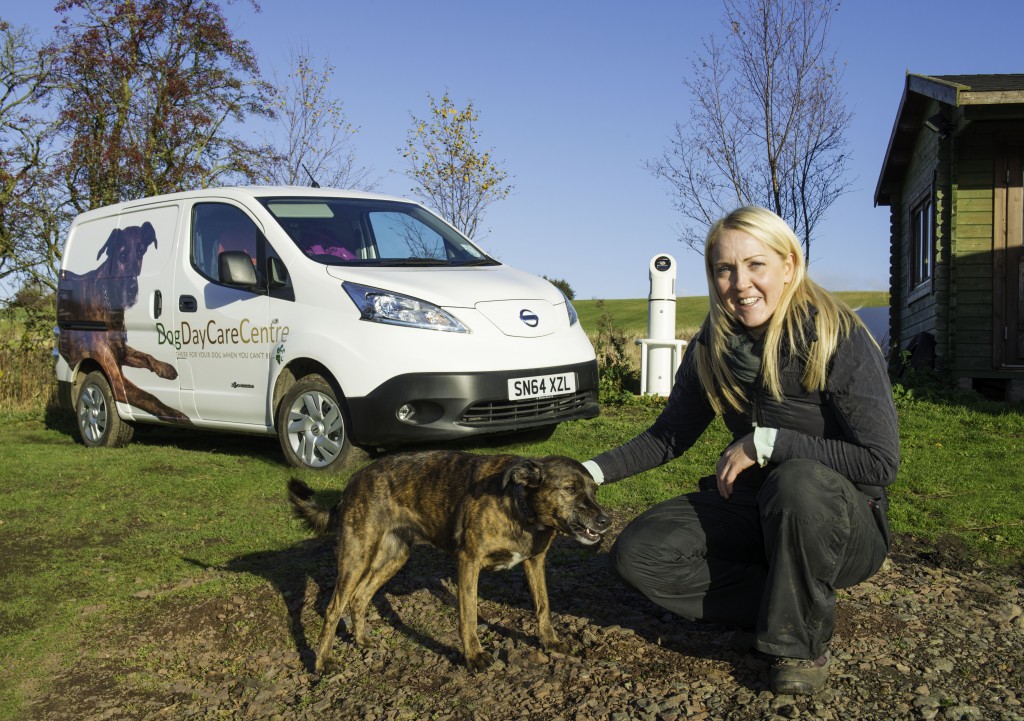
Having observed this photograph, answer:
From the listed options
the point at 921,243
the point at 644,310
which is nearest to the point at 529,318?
the point at 921,243

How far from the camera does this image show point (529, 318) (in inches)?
279

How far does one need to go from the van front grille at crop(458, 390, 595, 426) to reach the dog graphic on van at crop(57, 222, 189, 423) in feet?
10.1

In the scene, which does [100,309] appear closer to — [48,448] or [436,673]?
[48,448]

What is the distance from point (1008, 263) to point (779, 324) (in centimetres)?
1054

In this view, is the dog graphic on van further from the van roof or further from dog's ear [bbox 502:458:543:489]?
dog's ear [bbox 502:458:543:489]

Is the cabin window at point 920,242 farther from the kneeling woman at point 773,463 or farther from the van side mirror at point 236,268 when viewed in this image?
the kneeling woman at point 773,463

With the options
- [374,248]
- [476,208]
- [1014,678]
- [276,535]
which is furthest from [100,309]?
[476,208]

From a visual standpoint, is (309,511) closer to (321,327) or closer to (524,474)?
(524,474)

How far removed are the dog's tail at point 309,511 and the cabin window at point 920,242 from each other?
1262 cm

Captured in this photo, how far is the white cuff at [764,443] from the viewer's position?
3.28 meters

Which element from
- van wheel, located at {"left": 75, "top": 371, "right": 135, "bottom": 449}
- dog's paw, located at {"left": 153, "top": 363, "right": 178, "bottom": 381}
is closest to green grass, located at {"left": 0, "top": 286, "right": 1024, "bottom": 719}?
van wheel, located at {"left": 75, "top": 371, "right": 135, "bottom": 449}

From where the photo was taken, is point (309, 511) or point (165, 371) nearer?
point (309, 511)

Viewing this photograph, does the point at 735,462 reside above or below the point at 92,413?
above

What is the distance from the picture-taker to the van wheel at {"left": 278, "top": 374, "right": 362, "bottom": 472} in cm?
688
